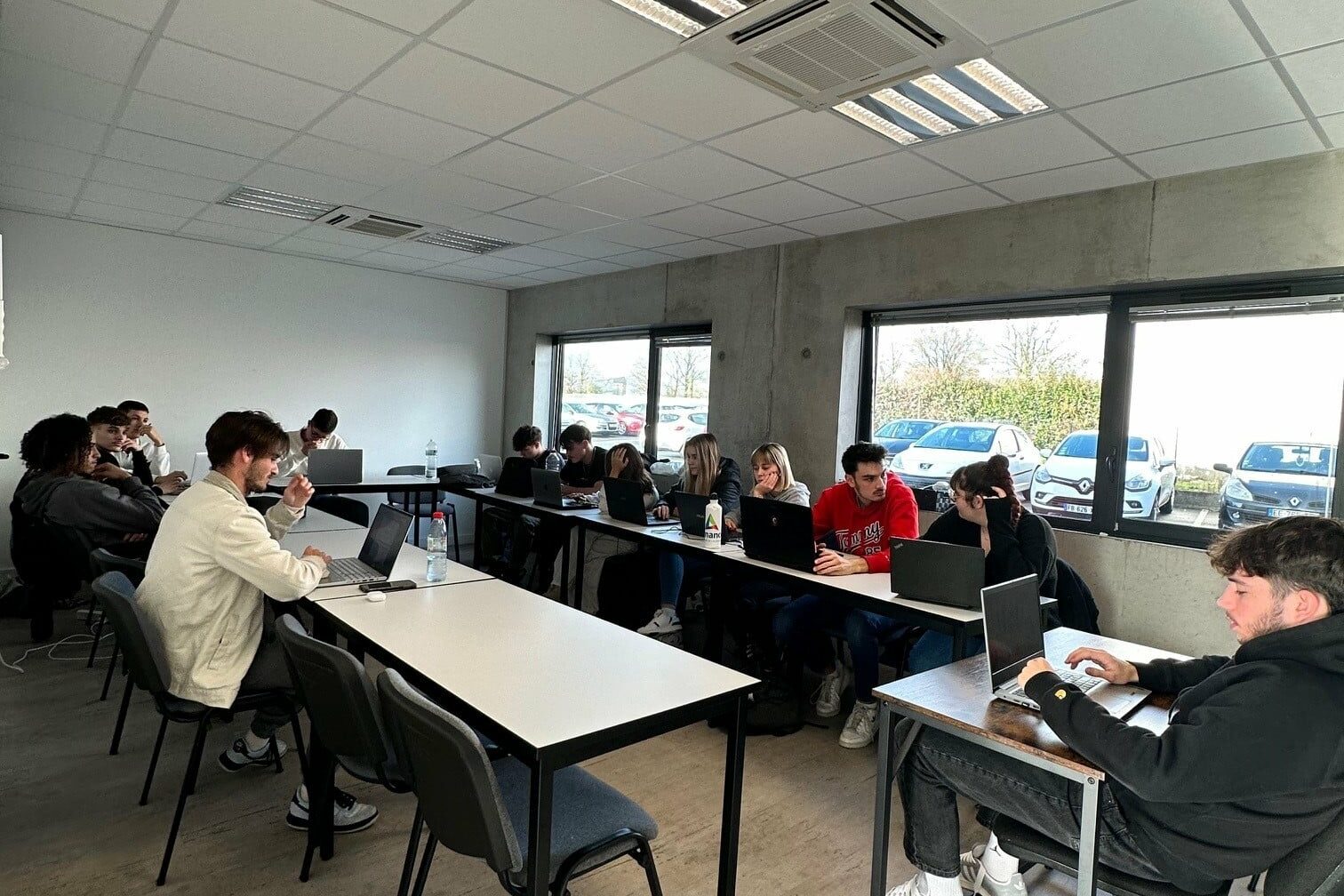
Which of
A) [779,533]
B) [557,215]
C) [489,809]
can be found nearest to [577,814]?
[489,809]

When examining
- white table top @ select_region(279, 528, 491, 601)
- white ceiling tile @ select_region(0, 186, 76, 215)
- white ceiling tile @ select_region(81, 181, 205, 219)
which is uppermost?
white ceiling tile @ select_region(81, 181, 205, 219)

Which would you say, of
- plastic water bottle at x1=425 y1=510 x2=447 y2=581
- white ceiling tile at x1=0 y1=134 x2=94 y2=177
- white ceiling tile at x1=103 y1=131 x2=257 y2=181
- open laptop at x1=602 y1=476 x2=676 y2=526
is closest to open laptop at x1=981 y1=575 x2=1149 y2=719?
plastic water bottle at x1=425 y1=510 x2=447 y2=581

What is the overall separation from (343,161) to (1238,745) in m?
4.25

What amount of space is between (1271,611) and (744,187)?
3174mm

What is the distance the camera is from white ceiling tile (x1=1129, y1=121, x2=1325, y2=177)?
2932 mm

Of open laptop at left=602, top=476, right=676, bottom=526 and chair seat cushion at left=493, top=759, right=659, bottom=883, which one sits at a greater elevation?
open laptop at left=602, top=476, right=676, bottom=526

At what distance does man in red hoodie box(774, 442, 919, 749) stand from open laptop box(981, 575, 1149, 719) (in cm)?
118

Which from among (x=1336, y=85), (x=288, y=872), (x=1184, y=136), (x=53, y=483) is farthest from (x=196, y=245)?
(x=1336, y=85)

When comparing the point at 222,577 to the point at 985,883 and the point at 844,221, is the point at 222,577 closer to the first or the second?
the point at 985,883

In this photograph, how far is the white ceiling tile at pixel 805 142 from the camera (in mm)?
3107

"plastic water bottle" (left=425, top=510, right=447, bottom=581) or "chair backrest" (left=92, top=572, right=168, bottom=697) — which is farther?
"plastic water bottle" (left=425, top=510, right=447, bottom=581)

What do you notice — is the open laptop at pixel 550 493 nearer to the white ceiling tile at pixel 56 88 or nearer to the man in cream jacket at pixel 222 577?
the man in cream jacket at pixel 222 577

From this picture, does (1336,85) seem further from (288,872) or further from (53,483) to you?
(53,483)

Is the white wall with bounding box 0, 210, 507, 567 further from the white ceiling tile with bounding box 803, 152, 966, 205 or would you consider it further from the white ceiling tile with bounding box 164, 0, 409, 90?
the white ceiling tile with bounding box 803, 152, 966, 205
